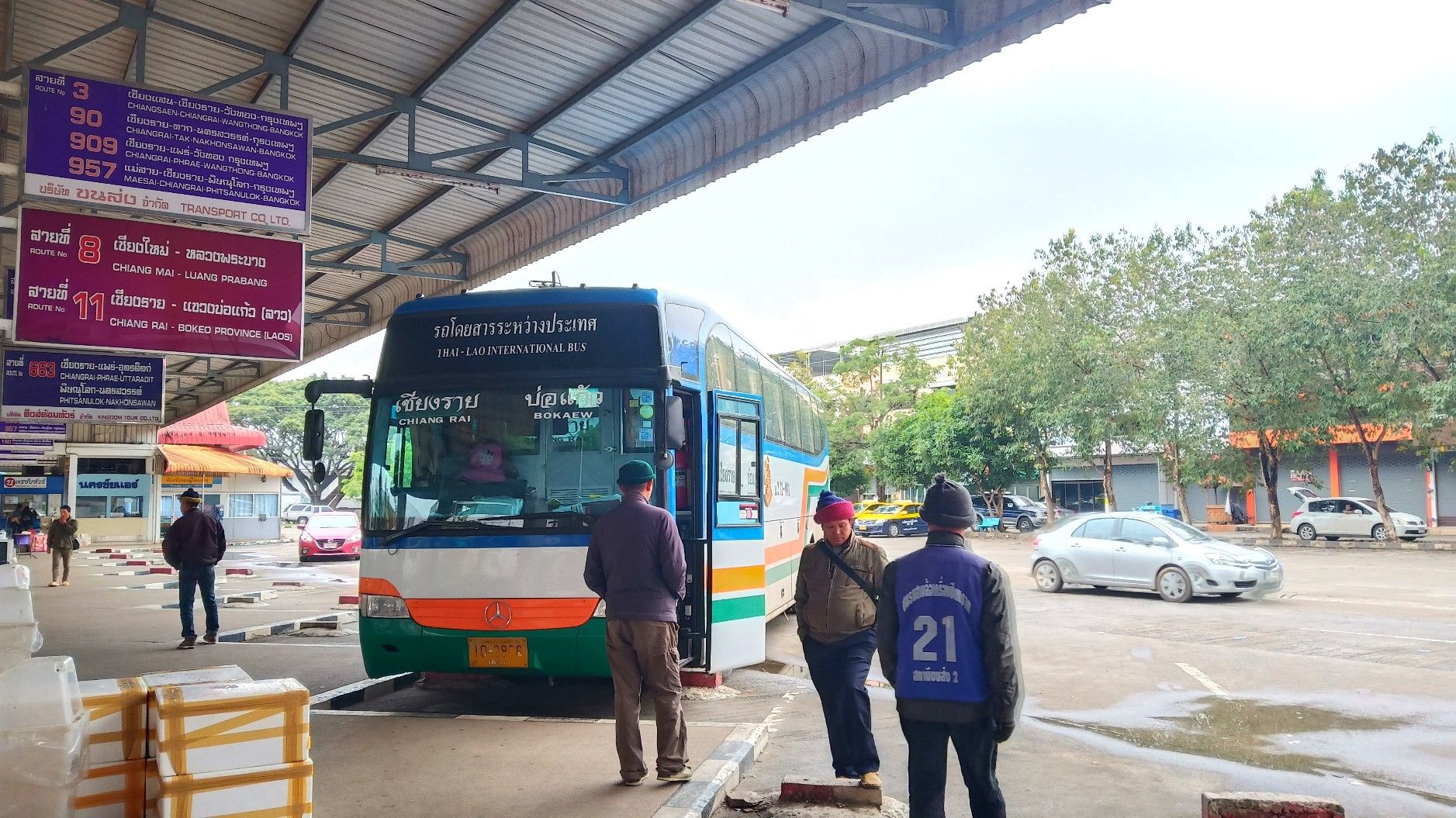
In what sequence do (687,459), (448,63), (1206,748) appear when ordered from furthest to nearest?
(448,63) < (687,459) < (1206,748)

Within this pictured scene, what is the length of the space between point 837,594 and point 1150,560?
12628mm

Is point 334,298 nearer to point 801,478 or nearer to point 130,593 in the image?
point 130,593

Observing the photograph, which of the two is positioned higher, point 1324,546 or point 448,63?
point 448,63

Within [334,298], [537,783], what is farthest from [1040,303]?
[537,783]

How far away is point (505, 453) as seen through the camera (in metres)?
8.05

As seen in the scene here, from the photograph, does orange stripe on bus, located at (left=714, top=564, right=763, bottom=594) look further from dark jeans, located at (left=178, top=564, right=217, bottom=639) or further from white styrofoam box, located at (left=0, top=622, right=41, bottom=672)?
dark jeans, located at (left=178, top=564, right=217, bottom=639)

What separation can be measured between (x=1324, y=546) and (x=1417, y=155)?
1165 cm

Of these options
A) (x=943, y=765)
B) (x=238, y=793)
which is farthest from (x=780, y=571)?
(x=238, y=793)

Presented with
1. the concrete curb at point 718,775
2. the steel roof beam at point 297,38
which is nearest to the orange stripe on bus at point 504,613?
the concrete curb at point 718,775

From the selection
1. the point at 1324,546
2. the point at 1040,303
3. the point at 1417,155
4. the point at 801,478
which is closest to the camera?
the point at 801,478

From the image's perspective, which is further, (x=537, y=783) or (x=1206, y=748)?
(x=1206, y=748)

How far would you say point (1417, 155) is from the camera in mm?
30031

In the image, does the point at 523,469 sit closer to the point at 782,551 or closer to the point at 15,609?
the point at 15,609

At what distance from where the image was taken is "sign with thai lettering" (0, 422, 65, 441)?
22670 mm
